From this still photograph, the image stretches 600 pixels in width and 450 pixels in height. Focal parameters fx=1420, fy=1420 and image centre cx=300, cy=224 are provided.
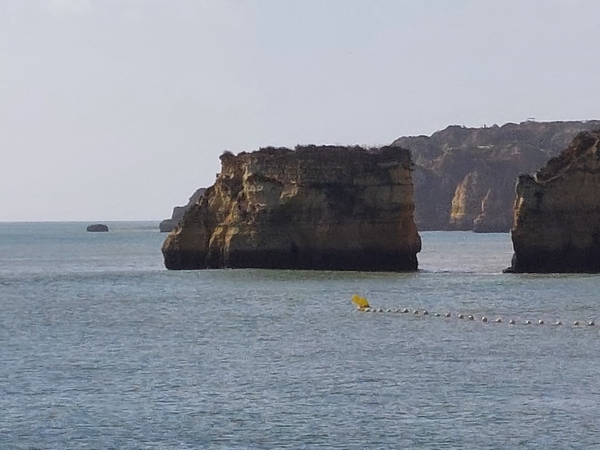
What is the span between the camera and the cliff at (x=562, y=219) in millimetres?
65562

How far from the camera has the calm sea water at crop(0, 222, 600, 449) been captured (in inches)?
1008

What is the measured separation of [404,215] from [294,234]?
561cm

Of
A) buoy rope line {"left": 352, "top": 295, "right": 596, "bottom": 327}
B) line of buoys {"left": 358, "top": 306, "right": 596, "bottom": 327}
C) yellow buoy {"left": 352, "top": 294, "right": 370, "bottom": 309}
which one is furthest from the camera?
yellow buoy {"left": 352, "top": 294, "right": 370, "bottom": 309}

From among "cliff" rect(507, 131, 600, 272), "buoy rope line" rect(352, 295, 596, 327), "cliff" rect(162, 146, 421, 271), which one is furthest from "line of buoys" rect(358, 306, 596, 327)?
"cliff" rect(162, 146, 421, 271)

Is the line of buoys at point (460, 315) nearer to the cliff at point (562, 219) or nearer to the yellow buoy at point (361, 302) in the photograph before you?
the yellow buoy at point (361, 302)

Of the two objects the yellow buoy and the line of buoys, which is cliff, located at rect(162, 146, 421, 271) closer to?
the yellow buoy

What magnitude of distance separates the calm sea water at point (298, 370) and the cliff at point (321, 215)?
11.3m

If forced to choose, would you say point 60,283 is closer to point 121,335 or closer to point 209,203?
point 209,203

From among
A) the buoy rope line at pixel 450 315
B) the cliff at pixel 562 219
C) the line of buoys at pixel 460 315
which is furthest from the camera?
the cliff at pixel 562 219

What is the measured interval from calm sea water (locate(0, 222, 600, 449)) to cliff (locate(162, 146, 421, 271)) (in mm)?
11291

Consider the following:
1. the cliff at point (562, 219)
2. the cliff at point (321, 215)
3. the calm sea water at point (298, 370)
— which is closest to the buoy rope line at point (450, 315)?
the calm sea water at point (298, 370)

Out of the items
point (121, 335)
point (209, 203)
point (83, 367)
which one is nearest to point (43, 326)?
point (121, 335)

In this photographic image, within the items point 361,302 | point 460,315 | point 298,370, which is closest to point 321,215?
point 361,302

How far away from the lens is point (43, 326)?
149 feet
